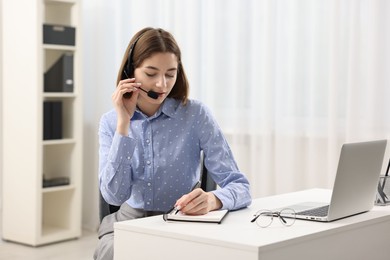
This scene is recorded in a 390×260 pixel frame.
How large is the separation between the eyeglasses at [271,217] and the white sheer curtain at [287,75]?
1.64m

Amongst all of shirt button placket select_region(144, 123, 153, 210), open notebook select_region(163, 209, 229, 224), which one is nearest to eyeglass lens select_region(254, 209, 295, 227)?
open notebook select_region(163, 209, 229, 224)

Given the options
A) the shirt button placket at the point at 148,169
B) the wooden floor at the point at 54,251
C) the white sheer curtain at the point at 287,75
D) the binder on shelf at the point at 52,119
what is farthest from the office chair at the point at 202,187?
the binder on shelf at the point at 52,119

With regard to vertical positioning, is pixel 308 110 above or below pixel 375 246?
above

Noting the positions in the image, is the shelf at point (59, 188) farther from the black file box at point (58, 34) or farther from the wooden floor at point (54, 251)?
the black file box at point (58, 34)

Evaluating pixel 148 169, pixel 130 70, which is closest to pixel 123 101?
pixel 130 70

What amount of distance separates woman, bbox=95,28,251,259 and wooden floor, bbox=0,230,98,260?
1.79 metres

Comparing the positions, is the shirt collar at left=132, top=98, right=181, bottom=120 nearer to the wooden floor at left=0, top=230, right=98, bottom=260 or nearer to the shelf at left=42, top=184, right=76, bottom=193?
the wooden floor at left=0, top=230, right=98, bottom=260

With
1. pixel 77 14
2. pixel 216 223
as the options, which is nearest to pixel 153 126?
pixel 216 223

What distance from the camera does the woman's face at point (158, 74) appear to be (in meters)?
2.39

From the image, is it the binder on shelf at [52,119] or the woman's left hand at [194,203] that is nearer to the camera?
the woman's left hand at [194,203]

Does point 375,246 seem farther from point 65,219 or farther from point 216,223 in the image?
point 65,219

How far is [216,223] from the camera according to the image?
6.51 ft

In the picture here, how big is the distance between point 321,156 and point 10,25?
2.22m

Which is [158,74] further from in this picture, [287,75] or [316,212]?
[287,75]
